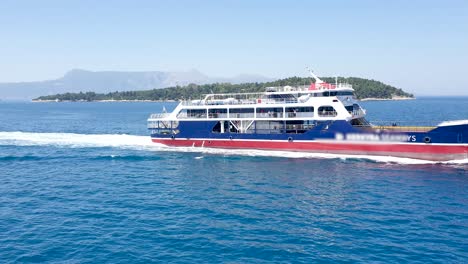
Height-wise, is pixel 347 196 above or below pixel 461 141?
below

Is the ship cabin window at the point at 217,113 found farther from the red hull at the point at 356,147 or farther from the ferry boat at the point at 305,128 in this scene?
the red hull at the point at 356,147

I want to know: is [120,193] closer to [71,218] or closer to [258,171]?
[71,218]

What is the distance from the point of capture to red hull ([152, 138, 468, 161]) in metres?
39.0

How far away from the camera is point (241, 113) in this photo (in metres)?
49.4

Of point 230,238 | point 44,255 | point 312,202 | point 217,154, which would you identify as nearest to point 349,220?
point 312,202

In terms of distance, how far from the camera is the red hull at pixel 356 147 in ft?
128

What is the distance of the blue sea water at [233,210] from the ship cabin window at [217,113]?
7.88 m

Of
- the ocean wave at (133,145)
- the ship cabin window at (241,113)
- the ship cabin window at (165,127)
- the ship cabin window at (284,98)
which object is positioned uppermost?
the ship cabin window at (284,98)

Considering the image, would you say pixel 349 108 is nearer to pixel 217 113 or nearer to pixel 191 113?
pixel 217 113

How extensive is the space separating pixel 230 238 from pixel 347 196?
1162 centimetres

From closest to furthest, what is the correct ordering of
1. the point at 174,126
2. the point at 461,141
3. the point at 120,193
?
the point at 120,193
the point at 461,141
the point at 174,126

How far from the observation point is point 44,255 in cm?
1936

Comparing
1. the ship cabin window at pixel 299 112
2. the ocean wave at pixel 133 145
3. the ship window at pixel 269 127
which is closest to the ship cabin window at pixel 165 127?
the ocean wave at pixel 133 145

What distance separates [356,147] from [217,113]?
1848cm
